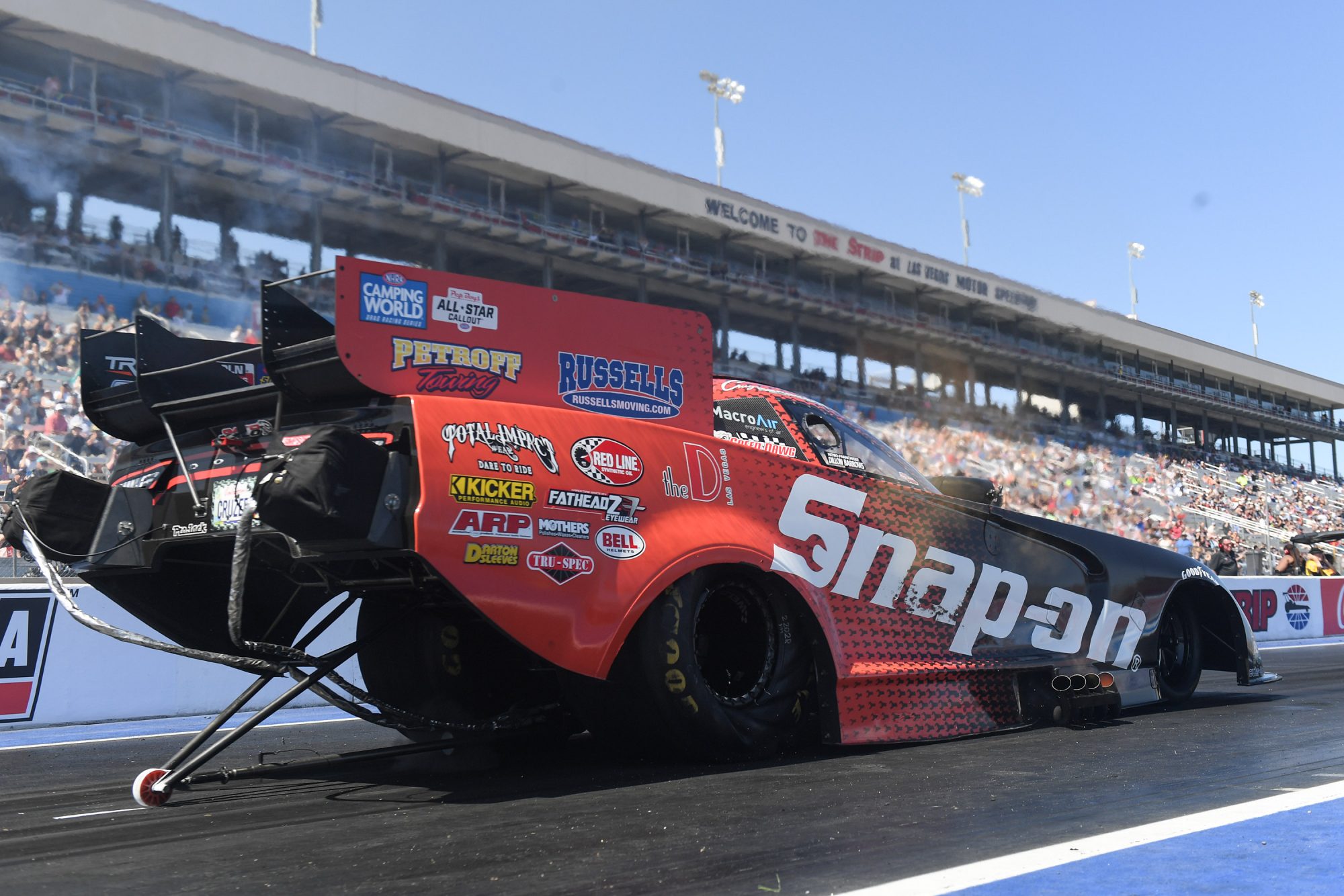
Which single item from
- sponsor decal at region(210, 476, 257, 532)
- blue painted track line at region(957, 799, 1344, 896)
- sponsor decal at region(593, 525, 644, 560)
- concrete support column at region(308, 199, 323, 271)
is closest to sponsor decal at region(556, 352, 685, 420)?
sponsor decal at region(593, 525, 644, 560)

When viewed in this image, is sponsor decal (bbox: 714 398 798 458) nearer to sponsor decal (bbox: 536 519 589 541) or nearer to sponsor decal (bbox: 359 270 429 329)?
sponsor decal (bbox: 536 519 589 541)

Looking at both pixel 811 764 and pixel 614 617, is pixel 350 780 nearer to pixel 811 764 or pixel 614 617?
pixel 614 617

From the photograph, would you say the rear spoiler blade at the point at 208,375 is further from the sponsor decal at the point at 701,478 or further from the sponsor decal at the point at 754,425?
the sponsor decal at the point at 754,425

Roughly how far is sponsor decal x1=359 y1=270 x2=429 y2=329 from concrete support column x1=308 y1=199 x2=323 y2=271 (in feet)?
81.1

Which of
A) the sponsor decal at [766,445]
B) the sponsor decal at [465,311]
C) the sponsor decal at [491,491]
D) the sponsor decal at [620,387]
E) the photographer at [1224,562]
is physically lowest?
the photographer at [1224,562]

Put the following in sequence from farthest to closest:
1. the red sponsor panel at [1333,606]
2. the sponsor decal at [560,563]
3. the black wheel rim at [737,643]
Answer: the red sponsor panel at [1333,606] < the black wheel rim at [737,643] < the sponsor decal at [560,563]

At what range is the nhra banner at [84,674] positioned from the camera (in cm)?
809

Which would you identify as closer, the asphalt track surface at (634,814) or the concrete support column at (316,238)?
the asphalt track surface at (634,814)

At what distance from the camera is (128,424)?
530cm

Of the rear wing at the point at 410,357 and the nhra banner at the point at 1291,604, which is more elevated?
the rear wing at the point at 410,357

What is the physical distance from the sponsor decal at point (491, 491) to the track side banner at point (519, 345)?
367mm

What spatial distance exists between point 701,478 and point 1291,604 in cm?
1665

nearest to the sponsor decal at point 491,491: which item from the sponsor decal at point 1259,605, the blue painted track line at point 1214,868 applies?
the blue painted track line at point 1214,868

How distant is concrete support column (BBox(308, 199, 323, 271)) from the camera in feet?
91.2
